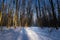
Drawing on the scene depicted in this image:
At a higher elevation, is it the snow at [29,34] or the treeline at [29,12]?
the treeline at [29,12]

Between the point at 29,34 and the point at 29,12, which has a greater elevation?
the point at 29,12

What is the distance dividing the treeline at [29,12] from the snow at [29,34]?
0.33ft

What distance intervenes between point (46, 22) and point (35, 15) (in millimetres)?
180

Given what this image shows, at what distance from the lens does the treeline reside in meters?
1.93

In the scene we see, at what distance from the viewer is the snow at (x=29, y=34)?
2027mm

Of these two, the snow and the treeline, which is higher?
the treeline

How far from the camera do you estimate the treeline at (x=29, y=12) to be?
6.33ft

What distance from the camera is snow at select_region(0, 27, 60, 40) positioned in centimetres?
203

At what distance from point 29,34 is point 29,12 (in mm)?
414

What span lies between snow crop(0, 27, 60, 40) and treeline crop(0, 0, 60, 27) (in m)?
0.10

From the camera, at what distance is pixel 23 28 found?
2.00 m

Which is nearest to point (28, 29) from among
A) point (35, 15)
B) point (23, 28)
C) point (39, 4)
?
point (23, 28)

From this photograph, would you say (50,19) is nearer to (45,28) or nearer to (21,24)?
(45,28)

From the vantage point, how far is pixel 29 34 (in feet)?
7.23
